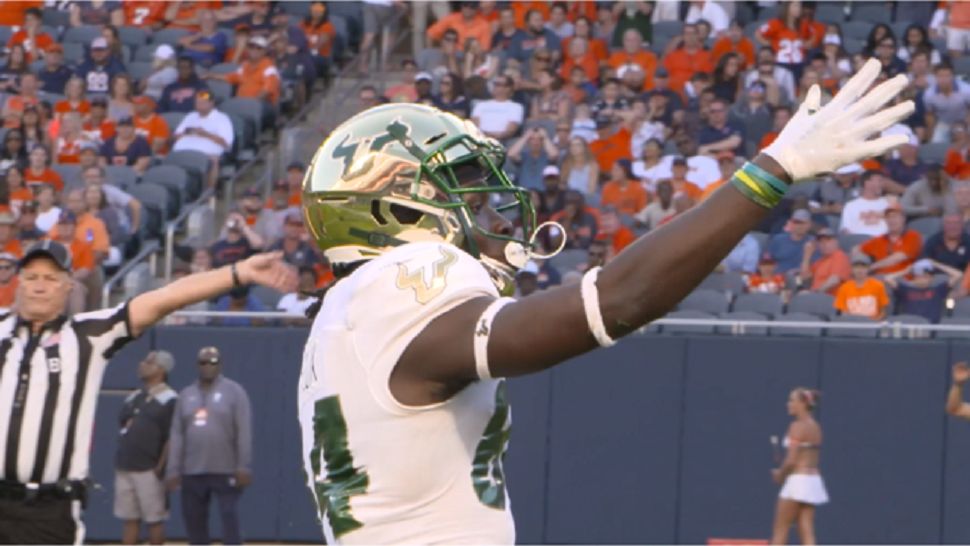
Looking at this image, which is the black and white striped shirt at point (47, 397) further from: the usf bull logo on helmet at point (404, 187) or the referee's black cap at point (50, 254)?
the usf bull logo on helmet at point (404, 187)

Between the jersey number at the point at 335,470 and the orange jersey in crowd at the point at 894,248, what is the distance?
896cm

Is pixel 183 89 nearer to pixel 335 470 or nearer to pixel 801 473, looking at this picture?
pixel 801 473

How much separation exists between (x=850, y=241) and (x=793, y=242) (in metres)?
0.36

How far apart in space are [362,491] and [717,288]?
29.7ft

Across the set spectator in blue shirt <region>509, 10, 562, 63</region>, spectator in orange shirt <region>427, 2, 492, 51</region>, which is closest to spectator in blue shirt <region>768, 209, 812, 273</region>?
spectator in blue shirt <region>509, 10, 562, 63</region>

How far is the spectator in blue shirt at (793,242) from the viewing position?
11.8 metres

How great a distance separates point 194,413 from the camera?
10.8 meters

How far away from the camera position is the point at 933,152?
1262 centimetres

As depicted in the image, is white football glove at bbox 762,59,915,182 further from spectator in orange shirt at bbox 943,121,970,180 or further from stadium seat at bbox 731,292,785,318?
spectator in orange shirt at bbox 943,121,970,180

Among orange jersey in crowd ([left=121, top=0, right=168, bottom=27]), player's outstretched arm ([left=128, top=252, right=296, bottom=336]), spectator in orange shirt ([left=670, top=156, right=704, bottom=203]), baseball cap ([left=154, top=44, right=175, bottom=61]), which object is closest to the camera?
player's outstretched arm ([left=128, top=252, right=296, bottom=336])

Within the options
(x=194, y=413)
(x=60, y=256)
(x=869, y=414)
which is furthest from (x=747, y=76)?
(x=60, y=256)

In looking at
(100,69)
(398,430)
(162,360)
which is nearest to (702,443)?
(162,360)

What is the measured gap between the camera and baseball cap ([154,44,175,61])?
1498cm

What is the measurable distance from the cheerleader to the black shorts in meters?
5.65
